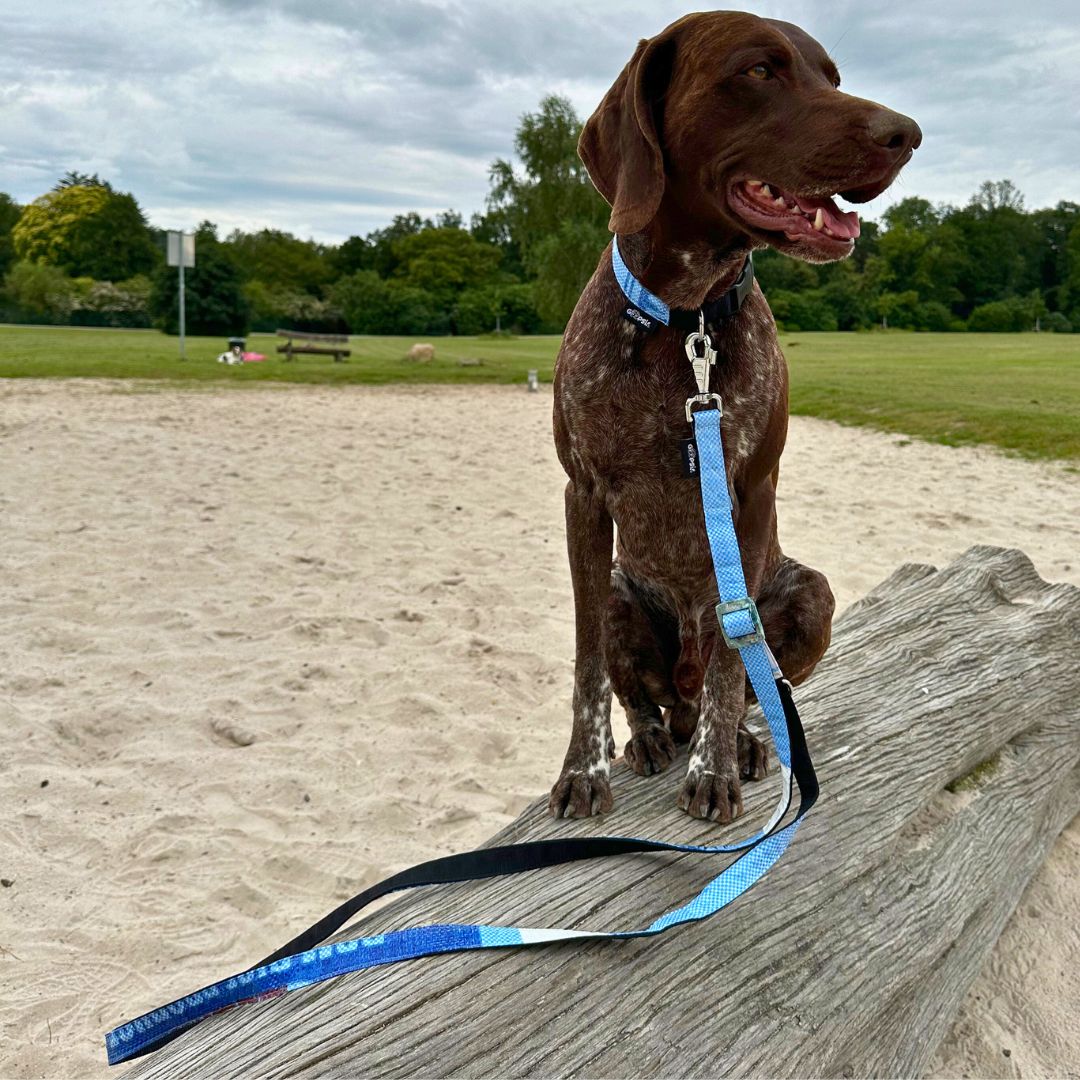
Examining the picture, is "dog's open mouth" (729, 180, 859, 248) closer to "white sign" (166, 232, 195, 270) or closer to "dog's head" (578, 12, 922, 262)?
"dog's head" (578, 12, 922, 262)

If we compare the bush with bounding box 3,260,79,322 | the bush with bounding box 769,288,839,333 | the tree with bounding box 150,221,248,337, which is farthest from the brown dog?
the bush with bounding box 3,260,79,322

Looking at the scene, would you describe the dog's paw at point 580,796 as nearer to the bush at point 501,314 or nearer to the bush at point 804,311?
the bush at point 501,314

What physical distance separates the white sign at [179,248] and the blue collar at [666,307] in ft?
80.3

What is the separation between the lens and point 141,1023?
80.6 inches

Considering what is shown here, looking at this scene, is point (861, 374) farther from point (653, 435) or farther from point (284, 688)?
point (653, 435)

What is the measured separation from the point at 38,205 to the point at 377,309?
3404 centimetres

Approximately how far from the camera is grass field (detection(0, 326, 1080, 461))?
44.2 feet

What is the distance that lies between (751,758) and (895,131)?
5.47ft

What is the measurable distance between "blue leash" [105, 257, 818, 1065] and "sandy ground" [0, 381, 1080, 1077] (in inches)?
31.2

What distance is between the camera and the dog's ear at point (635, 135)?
89.5 inches

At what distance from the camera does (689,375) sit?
8.14 feet

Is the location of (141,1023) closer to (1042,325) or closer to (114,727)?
(114,727)

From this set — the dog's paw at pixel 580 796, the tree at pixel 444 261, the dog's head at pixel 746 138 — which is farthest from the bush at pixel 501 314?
the dog's paw at pixel 580 796

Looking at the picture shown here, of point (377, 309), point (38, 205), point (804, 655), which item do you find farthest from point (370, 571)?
point (38, 205)
